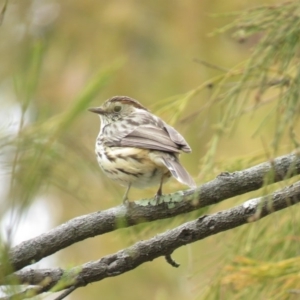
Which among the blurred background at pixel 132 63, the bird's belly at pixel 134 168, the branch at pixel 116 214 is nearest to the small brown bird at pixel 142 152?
the bird's belly at pixel 134 168

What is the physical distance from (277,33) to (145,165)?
3.01 feet

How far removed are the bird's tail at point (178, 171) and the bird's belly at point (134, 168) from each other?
0.06 m

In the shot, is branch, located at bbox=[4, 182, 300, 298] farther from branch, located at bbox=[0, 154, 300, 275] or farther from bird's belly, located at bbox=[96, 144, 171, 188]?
bird's belly, located at bbox=[96, 144, 171, 188]

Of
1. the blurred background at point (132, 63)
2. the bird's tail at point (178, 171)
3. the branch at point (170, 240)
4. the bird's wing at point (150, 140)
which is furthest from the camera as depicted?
the blurred background at point (132, 63)

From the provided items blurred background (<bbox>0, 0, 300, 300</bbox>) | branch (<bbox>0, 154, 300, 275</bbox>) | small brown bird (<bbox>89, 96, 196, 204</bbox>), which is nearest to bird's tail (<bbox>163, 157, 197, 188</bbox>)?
small brown bird (<bbox>89, 96, 196, 204</bbox>)

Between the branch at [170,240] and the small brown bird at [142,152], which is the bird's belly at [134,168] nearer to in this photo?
the small brown bird at [142,152]

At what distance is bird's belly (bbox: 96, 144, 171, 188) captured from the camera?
3205 millimetres

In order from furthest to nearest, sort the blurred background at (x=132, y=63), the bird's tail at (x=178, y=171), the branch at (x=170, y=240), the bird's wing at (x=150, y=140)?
the blurred background at (x=132, y=63) → the bird's wing at (x=150, y=140) → the bird's tail at (x=178, y=171) → the branch at (x=170, y=240)

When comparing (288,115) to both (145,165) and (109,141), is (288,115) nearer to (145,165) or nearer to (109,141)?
(145,165)

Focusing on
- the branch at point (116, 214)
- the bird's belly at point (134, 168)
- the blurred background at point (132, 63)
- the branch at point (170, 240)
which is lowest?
the branch at point (170, 240)

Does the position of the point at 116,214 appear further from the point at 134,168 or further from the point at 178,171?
the point at 134,168

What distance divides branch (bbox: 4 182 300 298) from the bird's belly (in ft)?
2.51

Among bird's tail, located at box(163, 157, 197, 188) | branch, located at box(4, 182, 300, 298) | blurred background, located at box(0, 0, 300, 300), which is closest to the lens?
branch, located at box(4, 182, 300, 298)

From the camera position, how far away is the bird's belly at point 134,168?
10.5 ft
